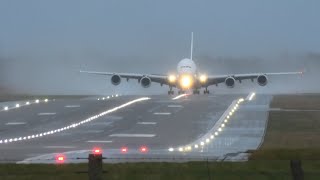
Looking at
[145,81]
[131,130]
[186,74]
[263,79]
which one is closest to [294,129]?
[131,130]

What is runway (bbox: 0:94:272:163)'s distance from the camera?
102 ft

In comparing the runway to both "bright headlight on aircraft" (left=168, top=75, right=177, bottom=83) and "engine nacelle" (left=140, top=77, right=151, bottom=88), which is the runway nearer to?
"bright headlight on aircraft" (left=168, top=75, right=177, bottom=83)

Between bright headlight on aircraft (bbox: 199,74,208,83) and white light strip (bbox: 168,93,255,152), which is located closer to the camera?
white light strip (bbox: 168,93,255,152)

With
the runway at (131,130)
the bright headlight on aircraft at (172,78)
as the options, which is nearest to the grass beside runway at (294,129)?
the runway at (131,130)

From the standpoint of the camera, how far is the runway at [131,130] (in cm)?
3112

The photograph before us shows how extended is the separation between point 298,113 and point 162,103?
16.2 m

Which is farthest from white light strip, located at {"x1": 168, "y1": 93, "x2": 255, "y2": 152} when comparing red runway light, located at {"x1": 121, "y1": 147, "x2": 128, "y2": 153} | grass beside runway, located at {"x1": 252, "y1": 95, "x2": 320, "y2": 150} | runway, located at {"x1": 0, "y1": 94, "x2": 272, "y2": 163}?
grass beside runway, located at {"x1": 252, "y1": 95, "x2": 320, "y2": 150}

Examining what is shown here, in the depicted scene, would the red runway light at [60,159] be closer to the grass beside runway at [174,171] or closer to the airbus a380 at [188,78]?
the grass beside runway at [174,171]

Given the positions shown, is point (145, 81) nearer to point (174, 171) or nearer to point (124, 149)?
point (124, 149)

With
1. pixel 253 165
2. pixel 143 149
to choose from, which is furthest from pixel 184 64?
pixel 253 165

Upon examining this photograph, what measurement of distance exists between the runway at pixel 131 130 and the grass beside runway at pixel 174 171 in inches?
131

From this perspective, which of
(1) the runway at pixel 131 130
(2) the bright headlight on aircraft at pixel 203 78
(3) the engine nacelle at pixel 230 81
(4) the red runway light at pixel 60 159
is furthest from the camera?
(2) the bright headlight on aircraft at pixel 203 78

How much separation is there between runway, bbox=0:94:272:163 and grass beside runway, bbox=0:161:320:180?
3.33 m

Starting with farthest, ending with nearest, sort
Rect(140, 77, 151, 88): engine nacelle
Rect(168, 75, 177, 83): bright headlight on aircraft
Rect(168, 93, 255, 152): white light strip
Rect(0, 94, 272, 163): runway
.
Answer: Rect(140, 77, 151, 88): engine nacelle, Rect(168, 75, 177, 83): bright headlight on aircraft, Rect(168, 93, 255, 152): white light strip, Rect(0, 94, 272, 163): runway
